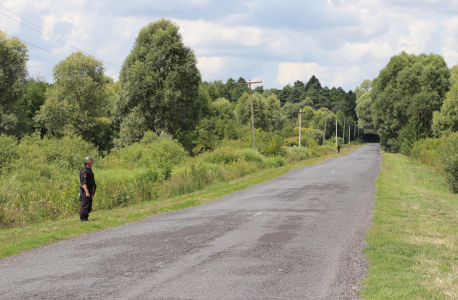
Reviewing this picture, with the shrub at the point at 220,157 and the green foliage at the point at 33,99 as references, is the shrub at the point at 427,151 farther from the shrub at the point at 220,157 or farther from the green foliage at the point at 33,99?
the green foliage at the point at 33,99

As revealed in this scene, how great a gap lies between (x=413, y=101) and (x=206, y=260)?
59.2 m

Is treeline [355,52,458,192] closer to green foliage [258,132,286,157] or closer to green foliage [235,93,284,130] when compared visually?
green foliage [258,132,286,157]

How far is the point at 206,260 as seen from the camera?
7.91m

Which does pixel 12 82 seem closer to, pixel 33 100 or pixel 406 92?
pixel 33 100

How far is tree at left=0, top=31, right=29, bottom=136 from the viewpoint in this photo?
44.7m

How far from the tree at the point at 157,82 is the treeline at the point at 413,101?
95.3ft

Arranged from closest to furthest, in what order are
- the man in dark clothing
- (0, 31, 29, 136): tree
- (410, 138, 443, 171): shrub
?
the man in dark clothing
(410, 138, 443, 171): shrub
(0, 31, 29, 136): tree

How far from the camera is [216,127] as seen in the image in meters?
60.7

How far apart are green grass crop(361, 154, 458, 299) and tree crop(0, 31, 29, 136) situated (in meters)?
42.7

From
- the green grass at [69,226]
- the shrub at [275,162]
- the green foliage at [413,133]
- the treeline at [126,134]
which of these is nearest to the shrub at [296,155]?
the treeline at [126,134]

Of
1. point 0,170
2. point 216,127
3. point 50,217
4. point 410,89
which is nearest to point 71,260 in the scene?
point 50,217

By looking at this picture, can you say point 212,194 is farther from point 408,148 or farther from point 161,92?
point 408,148

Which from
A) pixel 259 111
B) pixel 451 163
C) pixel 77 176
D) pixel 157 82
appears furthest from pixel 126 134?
pixel 259 111

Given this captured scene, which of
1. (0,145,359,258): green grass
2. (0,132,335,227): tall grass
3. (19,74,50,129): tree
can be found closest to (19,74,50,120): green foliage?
(19,74,50,129): tree
